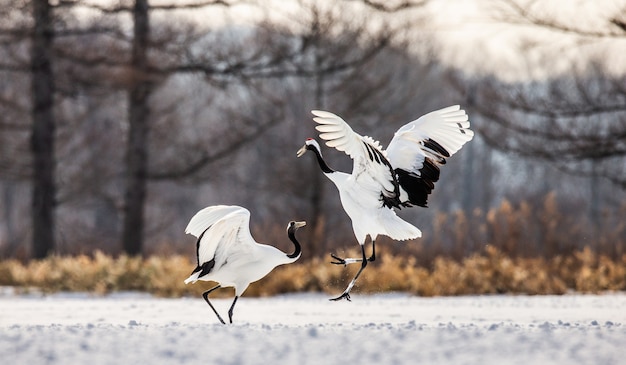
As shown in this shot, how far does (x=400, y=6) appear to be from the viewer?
1875cm

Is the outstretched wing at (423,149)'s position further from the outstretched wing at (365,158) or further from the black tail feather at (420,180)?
the outstretched wing at (365,158)

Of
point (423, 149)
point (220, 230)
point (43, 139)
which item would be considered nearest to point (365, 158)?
point (423, 149)

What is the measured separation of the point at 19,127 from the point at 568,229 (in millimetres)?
10856

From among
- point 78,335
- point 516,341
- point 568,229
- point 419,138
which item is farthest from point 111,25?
point 516,341

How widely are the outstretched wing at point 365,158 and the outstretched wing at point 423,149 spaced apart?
35 centimetres

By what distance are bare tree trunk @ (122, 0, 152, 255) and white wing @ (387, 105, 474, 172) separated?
29.6ft

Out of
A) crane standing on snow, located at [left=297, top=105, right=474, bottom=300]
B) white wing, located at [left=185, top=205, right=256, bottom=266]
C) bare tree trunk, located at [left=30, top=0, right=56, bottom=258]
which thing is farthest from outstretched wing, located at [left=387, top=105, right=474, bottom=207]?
bare tree trunk, located at [left=30, top=0, right=56, bottom=258]

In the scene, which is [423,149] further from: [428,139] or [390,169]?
[390,169]

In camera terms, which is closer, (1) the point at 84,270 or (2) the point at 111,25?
(1) the point at 84,270

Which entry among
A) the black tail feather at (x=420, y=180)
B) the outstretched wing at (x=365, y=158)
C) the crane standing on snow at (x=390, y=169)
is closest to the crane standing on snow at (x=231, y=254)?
the crane standing on snow at (x=390, y=169)

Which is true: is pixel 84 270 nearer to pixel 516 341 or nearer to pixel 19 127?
pixel 19 127

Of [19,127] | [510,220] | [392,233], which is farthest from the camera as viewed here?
[19,127]

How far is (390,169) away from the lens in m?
9.49

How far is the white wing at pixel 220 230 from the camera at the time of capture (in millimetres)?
8680
